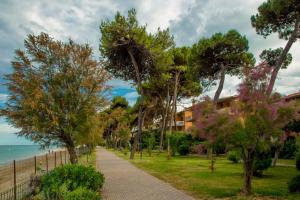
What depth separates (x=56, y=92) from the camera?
15.7 m

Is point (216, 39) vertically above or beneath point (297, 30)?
above

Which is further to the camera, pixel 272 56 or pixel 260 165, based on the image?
pixel 272 56

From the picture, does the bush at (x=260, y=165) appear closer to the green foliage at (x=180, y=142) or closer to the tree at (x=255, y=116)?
the tree at (x=255, y=116)

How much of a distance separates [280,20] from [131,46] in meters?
13.7

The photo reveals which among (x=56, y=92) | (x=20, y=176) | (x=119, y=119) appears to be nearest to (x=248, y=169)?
(x=56, y=92)

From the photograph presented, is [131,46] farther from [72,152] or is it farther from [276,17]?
[72,152]

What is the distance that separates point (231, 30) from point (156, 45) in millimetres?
6754

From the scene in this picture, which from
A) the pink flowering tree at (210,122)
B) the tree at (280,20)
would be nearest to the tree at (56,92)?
the pink flowering tree at (210,122)

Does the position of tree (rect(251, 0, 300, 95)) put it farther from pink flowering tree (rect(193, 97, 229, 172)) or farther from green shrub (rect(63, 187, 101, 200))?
green shrub (rect(63, 187, 101, 200))

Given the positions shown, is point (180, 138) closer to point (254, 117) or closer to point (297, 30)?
point (297, 30)

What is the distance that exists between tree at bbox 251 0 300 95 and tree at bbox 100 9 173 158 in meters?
10.8

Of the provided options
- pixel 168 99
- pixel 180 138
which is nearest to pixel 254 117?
pixel 180 138

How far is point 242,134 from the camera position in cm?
1084

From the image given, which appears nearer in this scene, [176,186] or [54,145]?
[176,186]
